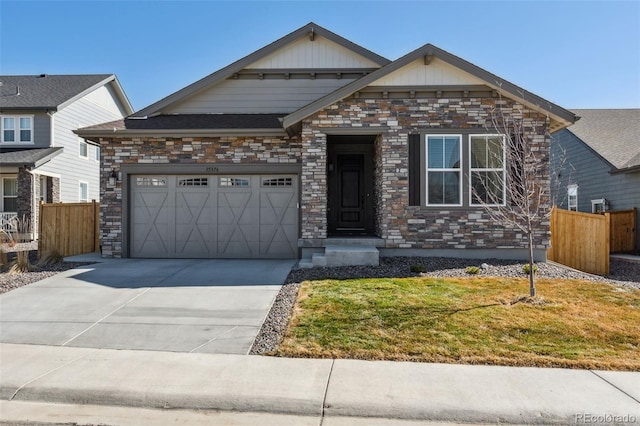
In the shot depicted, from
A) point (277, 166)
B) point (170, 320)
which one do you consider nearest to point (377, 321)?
point (170, 320)

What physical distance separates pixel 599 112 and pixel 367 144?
1531 centimetres

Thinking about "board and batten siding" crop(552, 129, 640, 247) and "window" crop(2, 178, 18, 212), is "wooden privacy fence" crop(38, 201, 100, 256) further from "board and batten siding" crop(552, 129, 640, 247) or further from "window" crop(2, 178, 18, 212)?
"board and batten siding" crop(552, 129, 640, 247)

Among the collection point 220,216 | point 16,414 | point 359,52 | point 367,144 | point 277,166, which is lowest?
point 16,414

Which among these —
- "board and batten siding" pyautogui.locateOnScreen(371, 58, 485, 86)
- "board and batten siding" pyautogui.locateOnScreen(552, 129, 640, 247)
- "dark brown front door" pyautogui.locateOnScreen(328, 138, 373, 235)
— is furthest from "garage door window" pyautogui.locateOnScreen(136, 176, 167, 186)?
"board and batten siding" pyautogui.locateOnScreen(552, 129, 640, 247)

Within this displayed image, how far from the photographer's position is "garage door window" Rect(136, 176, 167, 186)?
11.3 m

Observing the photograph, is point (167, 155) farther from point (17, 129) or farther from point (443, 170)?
point (17, 129)

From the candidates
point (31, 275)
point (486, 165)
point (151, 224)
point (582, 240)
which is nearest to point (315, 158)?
point (486, 165)

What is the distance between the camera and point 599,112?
20.2m

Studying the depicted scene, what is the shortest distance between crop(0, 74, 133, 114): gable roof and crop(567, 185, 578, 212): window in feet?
78.3

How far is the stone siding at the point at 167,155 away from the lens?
11.0 metres

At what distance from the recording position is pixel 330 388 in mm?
3982

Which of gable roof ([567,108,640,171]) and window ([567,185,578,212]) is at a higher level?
gable roof ([567,108,640,171])

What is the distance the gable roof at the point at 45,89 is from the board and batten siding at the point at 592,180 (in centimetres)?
2155

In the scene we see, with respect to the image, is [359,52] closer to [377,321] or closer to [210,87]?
[210,87]
